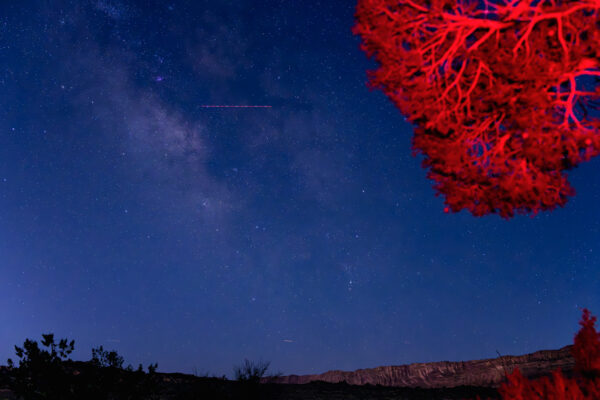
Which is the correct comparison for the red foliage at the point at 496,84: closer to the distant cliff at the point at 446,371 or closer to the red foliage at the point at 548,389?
the red foliage at the point at 548,389

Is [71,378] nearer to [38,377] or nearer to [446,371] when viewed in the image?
[38,377]

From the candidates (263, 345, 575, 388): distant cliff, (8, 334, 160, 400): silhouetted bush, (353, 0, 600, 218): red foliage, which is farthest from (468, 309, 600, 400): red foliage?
(263, 345, 575, 388): distant cliff

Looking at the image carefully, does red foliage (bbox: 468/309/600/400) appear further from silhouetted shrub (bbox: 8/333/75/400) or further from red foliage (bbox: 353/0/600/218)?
silhouetted shrub (bbox: 8/333/75/400)

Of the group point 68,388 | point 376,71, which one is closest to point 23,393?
point 68,388

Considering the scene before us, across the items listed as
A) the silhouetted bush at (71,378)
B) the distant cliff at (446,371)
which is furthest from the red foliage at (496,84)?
the distant cliff at (446,371)

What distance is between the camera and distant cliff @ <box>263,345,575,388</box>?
19078 mm

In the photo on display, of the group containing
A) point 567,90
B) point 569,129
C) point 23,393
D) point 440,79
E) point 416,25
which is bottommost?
point 23,393

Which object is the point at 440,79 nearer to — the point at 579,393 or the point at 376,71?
the point at 376,71

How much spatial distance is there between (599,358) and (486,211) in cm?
236

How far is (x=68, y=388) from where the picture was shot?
4.84 meters

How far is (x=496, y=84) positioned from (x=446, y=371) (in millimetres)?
20054

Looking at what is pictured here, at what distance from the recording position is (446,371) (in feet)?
67.6

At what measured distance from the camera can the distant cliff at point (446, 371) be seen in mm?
19078

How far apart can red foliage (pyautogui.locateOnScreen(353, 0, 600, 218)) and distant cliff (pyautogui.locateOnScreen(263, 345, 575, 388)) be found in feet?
54.3
